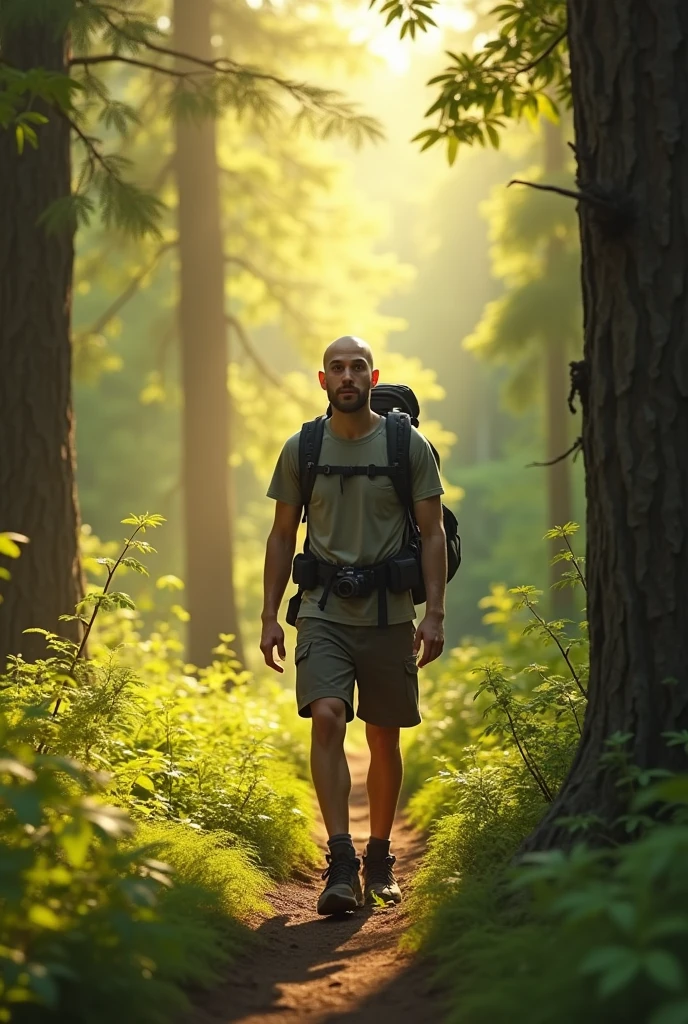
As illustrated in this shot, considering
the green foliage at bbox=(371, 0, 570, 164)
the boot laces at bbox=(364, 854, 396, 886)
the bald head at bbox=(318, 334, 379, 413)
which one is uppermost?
the green foliage at bbox=(371, 0, 570, 164)

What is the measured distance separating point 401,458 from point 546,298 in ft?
39.6

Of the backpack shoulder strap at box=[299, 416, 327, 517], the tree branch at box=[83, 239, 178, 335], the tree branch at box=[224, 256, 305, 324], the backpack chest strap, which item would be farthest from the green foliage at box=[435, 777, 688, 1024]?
the tree branch at box=[224, 256, 305, 324]

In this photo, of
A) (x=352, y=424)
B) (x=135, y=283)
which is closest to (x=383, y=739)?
(x=352, y=424)

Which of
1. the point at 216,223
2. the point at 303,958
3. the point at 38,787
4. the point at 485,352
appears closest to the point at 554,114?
the point at 303,958

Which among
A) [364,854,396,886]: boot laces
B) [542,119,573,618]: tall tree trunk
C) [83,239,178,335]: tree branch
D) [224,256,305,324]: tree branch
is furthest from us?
[542,119,573,618]: tall tree trunk

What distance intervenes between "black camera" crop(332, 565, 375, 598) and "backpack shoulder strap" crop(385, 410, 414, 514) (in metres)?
0.41

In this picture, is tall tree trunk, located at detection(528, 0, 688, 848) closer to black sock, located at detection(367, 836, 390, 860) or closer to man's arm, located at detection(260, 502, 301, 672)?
black sock, located at detection(367, 836, 390, 860)

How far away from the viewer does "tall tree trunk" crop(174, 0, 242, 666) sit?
44.1ft

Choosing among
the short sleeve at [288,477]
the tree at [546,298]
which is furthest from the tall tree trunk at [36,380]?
the tree at [546,298]

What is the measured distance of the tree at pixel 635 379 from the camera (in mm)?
4090

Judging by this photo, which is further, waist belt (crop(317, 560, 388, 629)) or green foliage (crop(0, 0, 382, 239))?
waist belt (crop(317, 560, 388, 629))

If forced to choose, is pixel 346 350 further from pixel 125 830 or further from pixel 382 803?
pixel 125 830

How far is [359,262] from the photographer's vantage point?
15500 mm

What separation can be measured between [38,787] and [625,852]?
4.43 feet
